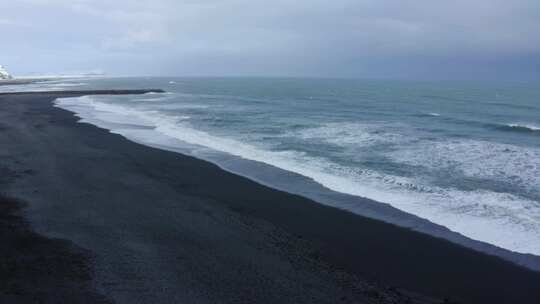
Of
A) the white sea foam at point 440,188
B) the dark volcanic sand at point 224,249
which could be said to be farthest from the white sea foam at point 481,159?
the dark volcanic sand at point 224,249

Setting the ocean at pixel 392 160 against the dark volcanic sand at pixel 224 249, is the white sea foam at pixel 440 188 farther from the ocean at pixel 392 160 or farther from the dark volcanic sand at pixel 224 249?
the dark volcanic sand at pixel 224 249

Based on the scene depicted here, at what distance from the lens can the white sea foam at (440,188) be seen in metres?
13.7

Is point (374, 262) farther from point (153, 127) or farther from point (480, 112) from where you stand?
point (480, 112)

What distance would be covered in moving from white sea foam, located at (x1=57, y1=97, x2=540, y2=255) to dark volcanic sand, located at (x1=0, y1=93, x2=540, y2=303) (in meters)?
1.92

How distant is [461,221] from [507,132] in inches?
893

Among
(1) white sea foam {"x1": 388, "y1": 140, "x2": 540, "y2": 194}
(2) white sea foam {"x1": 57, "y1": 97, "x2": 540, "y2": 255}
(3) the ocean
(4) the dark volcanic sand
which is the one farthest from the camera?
(1) white sea foam {"x1": 388, "y1": 140, "x2": 540, "y2": 194}

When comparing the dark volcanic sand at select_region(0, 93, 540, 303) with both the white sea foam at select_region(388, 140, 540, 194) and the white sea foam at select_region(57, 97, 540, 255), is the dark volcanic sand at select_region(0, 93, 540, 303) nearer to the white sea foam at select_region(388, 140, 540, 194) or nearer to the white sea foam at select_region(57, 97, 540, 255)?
the white sea foam at select_region(57, 97, 540, 255)

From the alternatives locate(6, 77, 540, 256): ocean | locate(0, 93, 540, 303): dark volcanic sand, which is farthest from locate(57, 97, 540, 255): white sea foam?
locate(0, 93, 540, 303): dark volcanic sand

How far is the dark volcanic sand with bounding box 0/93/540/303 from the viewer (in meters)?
9.79

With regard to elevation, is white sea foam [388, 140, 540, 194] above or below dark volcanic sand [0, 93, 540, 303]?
above

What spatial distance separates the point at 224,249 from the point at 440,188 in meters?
9.82

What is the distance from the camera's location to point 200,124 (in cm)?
3797

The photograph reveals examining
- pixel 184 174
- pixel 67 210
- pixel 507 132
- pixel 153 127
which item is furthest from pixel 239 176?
pixel 507 132

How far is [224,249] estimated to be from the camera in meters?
11.9
